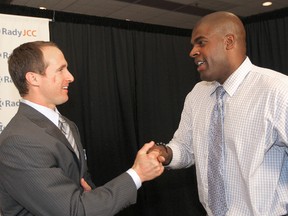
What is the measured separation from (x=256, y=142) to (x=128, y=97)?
2451mm

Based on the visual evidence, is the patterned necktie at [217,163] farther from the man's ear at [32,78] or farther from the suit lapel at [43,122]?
the man's ear at [32,78]

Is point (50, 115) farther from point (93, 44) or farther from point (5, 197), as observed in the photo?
point (93, 44)

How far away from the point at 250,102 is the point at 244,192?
1.46ft

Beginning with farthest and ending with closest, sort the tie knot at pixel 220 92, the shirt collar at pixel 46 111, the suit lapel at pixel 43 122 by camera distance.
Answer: the tie knot at pixel 220 92 < the shirt collar at pixel 46 111 < the suit lapel at pixel 43 122

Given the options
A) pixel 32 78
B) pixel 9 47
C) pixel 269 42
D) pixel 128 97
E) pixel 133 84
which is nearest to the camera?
pixel 32 78

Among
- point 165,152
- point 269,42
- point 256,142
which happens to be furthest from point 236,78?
point 269,42

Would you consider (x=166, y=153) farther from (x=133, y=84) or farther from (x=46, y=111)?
(x=133, y=84)

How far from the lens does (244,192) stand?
1634mm

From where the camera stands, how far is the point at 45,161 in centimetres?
138

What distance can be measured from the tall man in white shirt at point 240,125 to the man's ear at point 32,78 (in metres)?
0.77

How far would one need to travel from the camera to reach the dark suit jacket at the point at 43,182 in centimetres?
134

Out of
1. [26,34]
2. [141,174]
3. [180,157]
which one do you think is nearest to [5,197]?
[141,174]

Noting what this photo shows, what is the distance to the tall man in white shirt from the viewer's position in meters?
1.57

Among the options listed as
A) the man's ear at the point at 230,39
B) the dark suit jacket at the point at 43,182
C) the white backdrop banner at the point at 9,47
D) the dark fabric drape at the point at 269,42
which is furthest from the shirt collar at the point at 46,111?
the dark fabric drape at the point at 269,42
